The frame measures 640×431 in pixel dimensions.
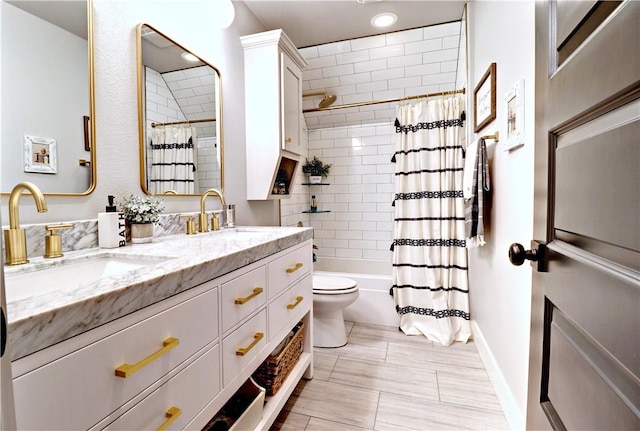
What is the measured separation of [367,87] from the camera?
311 centimetres

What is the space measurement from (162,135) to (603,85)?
5.28 ft

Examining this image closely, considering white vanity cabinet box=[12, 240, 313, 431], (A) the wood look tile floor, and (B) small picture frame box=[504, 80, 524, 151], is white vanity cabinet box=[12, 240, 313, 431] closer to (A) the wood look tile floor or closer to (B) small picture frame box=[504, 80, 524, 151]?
(A) the wood look tile floor

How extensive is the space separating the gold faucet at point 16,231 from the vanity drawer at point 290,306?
2.71 feet

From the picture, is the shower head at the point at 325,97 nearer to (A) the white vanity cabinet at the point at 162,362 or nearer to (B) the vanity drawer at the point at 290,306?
(B) the vanity drawer at the point at 290,306

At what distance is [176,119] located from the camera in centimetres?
163

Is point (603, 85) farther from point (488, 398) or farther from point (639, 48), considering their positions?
point (488, 398)

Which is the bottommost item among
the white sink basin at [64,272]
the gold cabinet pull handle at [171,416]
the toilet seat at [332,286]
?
the toilet seat at [332,286]

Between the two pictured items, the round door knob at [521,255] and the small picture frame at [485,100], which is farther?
the small picture frame at [485,100]

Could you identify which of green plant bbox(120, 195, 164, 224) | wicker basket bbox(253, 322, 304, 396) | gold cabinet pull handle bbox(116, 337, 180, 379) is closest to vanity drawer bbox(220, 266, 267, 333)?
gold cabinet pull handle bbox(116, 337, 180, 379)

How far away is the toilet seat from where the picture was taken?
7.47 feet

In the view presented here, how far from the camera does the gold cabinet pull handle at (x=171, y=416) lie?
2.54 ft

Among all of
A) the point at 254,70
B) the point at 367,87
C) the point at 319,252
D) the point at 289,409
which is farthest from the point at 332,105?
the point at 289,409

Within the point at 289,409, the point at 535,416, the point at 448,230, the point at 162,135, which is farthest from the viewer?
the point at 448,230

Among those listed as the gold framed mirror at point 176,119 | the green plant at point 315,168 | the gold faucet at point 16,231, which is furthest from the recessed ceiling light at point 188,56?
the green plant at point 315,168
